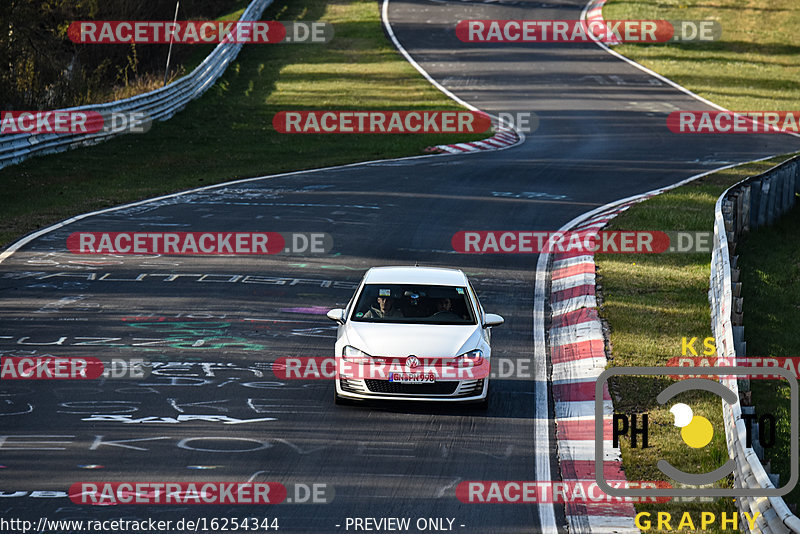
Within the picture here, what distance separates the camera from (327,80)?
4238 cm

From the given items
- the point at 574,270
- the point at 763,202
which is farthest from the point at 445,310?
the point at 763,202

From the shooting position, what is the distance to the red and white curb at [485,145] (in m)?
31.7

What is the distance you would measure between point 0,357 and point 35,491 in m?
4.26

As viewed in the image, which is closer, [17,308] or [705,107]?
[17,308]

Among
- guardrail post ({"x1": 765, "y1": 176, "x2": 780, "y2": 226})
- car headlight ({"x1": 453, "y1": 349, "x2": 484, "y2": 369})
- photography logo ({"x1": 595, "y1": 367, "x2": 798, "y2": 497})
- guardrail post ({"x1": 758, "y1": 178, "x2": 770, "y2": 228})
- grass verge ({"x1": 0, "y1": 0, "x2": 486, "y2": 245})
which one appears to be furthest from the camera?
grass verge ({"x1": 0, "y1": 0, "x2": 486, "y2": 245})

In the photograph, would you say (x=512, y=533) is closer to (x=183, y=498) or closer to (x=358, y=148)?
(x=183, y=498)

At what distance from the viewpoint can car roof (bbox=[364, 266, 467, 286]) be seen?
41.9 ft

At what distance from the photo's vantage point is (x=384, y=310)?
12.5 metres

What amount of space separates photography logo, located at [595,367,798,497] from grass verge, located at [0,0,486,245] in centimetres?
1265

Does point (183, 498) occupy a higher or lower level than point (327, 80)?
lower

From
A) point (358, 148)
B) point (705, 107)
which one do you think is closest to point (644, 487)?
point (358, 148)

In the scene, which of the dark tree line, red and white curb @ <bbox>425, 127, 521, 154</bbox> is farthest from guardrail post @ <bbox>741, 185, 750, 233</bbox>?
the dark tree line

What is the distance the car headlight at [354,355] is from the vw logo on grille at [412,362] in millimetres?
405

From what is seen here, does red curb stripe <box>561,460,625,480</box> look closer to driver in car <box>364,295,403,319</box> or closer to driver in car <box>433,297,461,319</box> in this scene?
driver in car <box>433,297,461,319</box>
